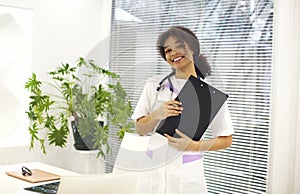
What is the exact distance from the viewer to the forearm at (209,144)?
1.37 m

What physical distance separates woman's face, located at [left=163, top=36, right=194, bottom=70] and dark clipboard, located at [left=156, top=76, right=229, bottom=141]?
0.07m

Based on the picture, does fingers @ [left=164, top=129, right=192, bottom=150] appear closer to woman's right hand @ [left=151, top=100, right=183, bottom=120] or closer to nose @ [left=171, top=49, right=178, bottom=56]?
woman's right hand @ [left=151, top=100, right=183, bottom=120]

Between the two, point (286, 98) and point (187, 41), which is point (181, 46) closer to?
point (187, 41)

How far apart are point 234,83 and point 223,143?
107 cm

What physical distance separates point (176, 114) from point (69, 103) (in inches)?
67.7

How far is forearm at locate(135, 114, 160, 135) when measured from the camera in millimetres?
1392

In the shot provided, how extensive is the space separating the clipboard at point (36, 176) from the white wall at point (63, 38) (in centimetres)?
47

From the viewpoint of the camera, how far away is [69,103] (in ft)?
9.35

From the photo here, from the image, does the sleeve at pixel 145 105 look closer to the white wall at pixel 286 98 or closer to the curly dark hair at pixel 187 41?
the curly dark hair at pixel 187 41

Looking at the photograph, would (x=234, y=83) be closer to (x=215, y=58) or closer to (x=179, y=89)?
(x=215, y=58)

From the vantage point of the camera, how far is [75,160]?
2967 mm

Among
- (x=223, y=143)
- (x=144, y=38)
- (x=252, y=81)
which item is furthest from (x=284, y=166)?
(x=144, y=38)

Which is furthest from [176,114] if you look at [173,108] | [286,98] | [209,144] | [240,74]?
[240,74]

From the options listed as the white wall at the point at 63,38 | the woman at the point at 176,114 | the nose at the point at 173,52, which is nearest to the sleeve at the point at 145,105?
the woman at the point at 176,114
